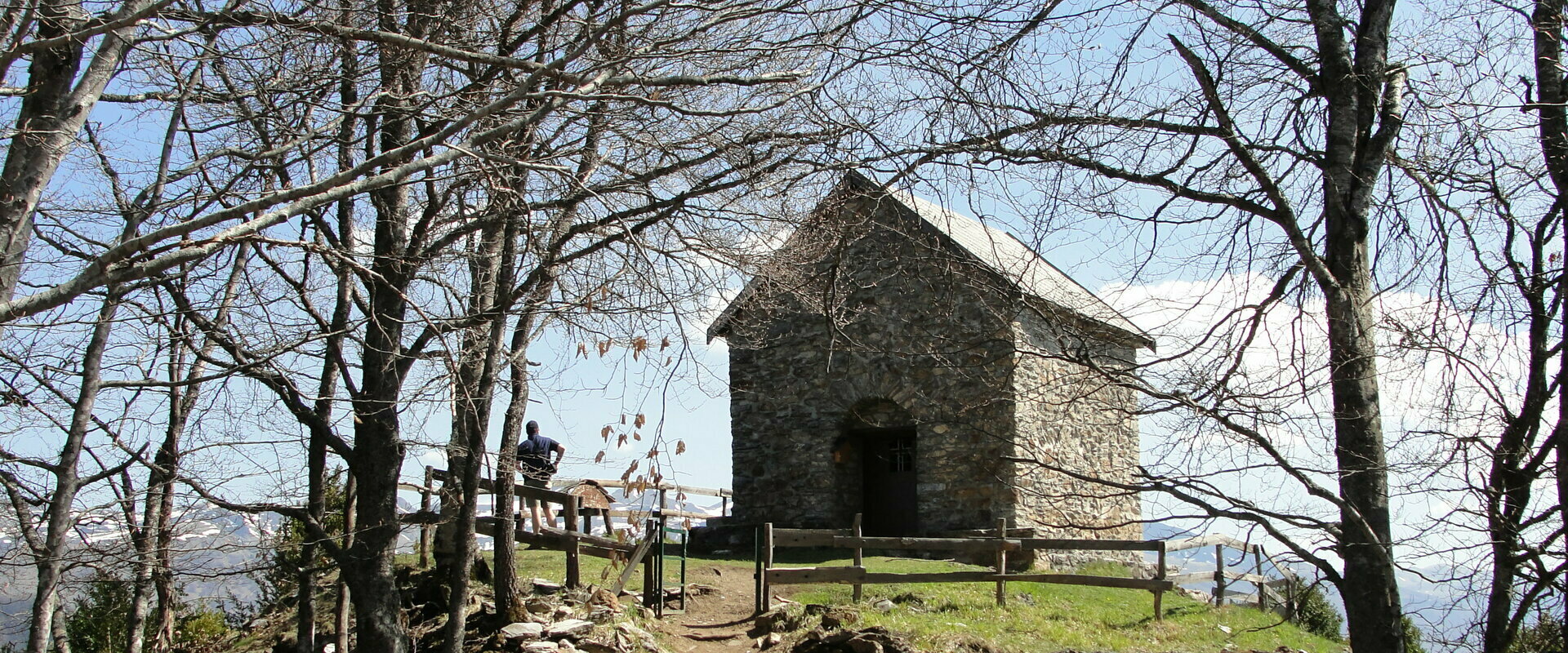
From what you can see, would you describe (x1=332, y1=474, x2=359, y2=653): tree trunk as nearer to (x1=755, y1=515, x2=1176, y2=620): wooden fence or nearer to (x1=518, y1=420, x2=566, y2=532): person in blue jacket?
(x1=518, y1=420, x2=566, y2=532): person in blue jacket

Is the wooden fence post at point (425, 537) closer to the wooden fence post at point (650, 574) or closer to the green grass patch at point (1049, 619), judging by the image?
the wooden fence post at point (650, 574)

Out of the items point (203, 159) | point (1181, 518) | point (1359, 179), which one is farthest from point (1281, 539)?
point (203, 159)

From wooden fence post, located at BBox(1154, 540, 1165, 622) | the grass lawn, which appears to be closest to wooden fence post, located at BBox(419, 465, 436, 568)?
the grass lawn

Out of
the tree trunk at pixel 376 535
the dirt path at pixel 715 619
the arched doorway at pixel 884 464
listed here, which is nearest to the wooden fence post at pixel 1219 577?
the arched doorway at pixel 884 464

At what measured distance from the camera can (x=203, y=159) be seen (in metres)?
6.37

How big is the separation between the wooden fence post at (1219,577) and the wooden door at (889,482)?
434cm

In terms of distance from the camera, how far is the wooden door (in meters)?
16.8

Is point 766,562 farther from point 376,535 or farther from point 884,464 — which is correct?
point 884,464

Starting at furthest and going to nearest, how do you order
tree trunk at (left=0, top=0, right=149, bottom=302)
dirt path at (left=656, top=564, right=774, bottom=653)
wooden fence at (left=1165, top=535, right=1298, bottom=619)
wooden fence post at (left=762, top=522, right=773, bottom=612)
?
1. wooden fence at (left=1165, top=535, right=1298, bottom=619)
2. wooden fence post at (left=762, top=522, right=773, bottom=612)
3. dirt path at (left=656, top=564, right=774, bottom=653)
4. tree trunk at (left=0, top=0, right=149, bottom=302)

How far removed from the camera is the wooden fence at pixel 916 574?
11.8 m

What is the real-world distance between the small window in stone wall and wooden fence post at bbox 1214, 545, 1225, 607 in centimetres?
456

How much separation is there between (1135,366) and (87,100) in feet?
17.2

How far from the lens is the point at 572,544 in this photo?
11.6m

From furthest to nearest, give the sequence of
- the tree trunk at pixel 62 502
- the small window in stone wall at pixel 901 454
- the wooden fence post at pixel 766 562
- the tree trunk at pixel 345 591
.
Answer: the small window in stone wall at pixel 901 454, the wooden fence post at pixel 766 562, the tree trunk at pixel 345 591, the tree trunk at pixel 62 502
